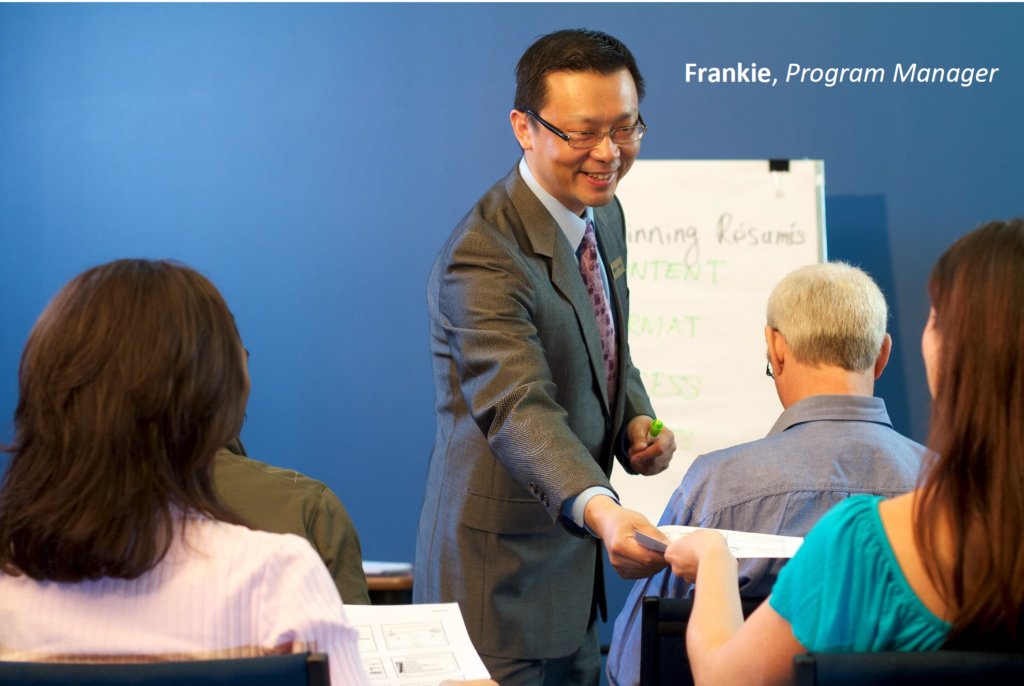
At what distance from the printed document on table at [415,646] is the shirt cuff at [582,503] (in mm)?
362

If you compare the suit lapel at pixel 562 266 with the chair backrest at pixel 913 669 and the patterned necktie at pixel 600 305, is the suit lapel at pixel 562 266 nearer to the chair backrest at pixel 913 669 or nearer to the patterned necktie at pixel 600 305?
the patterned necktie at pixel 600 305

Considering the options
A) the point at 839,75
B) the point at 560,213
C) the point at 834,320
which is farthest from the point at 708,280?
the point at 834,320

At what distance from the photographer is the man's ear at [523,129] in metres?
2.23

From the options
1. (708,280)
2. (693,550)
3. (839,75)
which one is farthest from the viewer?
(839,75)

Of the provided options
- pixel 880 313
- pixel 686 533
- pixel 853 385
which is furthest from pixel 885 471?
pixel 686 533

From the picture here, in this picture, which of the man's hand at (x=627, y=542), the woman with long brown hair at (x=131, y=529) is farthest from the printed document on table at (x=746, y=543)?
the woman with long brown hair at (x=131, y=529)

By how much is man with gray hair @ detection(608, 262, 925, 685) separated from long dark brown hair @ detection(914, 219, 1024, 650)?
70cm

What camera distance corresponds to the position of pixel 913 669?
1029 mm

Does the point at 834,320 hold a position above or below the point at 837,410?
above

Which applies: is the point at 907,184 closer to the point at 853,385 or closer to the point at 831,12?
the point at 831,12

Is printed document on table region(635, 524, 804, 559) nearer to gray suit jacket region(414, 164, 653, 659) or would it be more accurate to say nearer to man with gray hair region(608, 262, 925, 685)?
man with gray hair region(608, 262, 925, 685)

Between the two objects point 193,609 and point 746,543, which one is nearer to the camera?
point 193,609

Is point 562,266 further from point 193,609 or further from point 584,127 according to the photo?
point 193,609

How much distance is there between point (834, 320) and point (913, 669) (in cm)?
103
